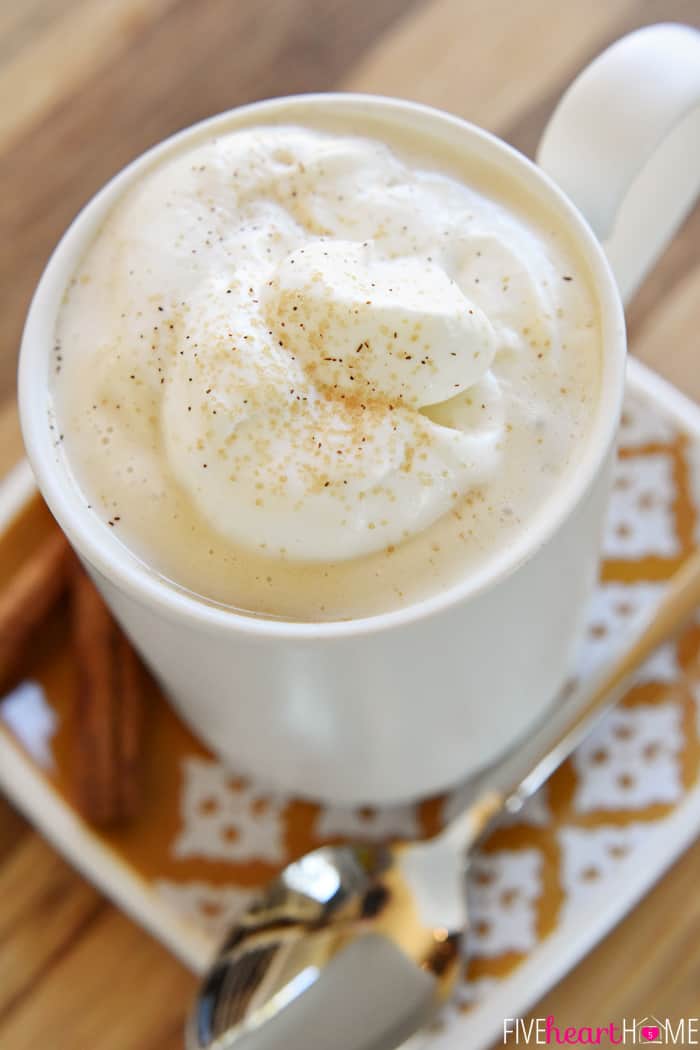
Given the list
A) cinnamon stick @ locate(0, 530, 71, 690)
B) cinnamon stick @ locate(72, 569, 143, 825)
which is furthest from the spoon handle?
cinnamon stick @ locate(0, 530, 71, 690)

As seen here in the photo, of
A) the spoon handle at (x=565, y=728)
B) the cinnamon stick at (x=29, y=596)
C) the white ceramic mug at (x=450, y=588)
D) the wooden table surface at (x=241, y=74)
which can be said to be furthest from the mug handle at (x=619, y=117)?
the cinnamon stick at (x=29, y=596)

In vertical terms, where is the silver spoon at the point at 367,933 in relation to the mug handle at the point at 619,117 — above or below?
below

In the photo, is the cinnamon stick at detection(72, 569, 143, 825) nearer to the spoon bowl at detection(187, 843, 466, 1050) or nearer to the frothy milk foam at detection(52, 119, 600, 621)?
the spoon bowl at detection(187, 843, 466, 1050)

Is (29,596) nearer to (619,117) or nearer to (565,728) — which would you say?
(565,728)

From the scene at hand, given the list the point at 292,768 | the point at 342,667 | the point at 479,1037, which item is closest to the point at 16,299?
the point at 292,768

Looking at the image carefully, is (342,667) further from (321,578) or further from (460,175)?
(460,175)

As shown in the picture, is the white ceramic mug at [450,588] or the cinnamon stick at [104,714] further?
the cinnamon stick at [104,714]

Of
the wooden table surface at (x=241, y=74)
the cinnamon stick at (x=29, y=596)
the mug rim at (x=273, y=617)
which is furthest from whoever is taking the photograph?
the wooden table surface at (x=241, y=74)

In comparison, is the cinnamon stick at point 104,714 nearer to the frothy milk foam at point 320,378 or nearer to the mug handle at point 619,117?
the frothy milk foam at point 320,378
